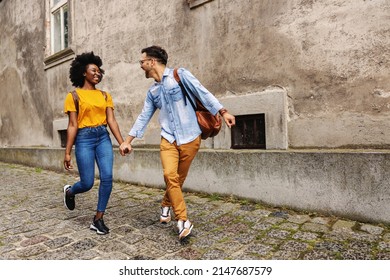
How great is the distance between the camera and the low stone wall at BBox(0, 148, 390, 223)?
3283 millimetres

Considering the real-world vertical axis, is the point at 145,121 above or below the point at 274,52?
below

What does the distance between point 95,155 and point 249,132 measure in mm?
2193

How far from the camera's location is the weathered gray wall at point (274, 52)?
352cm

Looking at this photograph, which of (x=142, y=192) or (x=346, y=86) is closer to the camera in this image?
(x=346, y=86)

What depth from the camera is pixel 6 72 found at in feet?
33.1

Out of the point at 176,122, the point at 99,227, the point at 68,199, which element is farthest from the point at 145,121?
the point at 68,199

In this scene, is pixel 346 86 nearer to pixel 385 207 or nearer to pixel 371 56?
pixel 371 56

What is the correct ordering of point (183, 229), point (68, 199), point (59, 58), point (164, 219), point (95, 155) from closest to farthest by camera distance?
point (183, 229) < point (95, 155) < point (164, 219) < point (68, 199) < point (59, 58)

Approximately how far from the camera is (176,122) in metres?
3.06

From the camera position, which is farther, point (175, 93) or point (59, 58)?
point (59, 58)

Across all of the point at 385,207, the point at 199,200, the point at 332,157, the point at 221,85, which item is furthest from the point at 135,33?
the point at 385,207

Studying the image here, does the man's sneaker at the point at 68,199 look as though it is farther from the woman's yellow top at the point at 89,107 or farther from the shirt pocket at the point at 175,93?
the shirt pocket at the point at 175,93

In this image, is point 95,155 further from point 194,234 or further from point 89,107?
point 194,234

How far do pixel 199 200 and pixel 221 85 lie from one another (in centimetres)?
169
